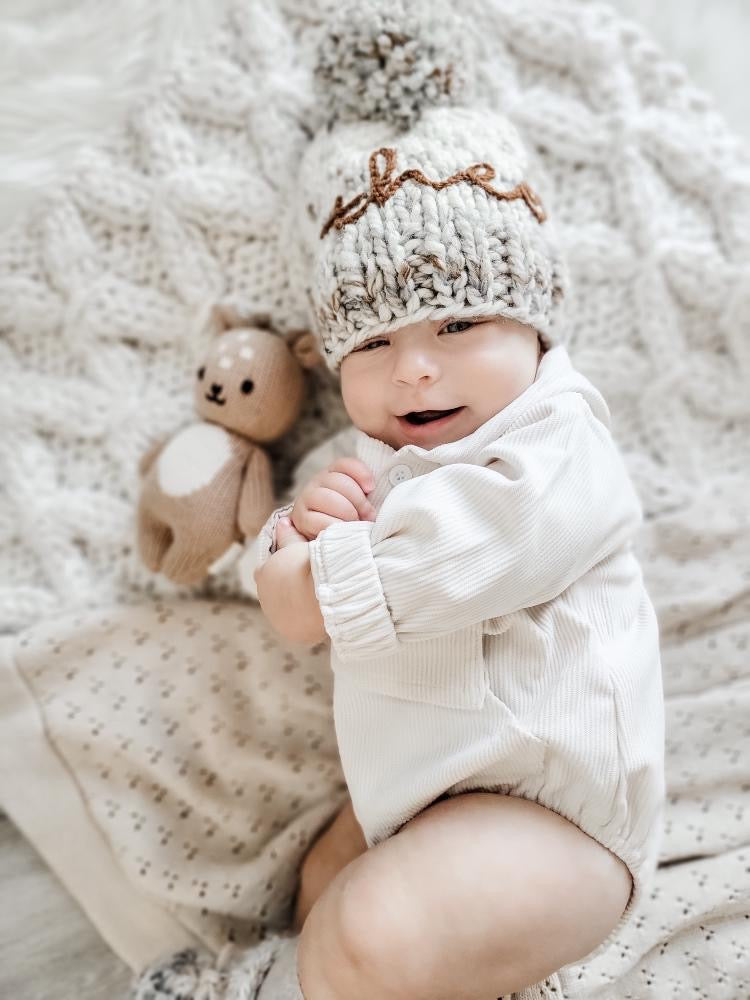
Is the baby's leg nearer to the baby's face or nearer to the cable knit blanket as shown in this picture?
the cable knit blanket

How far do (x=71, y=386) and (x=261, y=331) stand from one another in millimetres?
273

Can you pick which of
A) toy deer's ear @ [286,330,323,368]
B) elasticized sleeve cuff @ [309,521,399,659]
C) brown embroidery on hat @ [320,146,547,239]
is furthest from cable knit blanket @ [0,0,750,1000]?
elasticized sleeve cuff @ [309,521,399,659]

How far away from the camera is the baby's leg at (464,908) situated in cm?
75

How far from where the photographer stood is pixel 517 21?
3.67 feet

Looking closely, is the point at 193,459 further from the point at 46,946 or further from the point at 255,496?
the point at 46,946

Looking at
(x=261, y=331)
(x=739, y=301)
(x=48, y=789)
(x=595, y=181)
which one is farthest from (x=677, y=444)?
(x=48, y=789)

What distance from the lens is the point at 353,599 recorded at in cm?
75

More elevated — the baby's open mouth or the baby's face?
the baby's face

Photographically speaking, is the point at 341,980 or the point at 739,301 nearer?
the point at 341,980

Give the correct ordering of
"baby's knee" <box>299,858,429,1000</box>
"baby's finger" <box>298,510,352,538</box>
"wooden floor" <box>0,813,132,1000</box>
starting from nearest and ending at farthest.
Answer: "baby's knee" <box>299,858,429,1000</box> < "baby's finger" <box>298,510,352,538</box> < "wooden floor" <box>0,813,132,1000</box>

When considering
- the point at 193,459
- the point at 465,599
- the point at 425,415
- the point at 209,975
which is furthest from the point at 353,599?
the point at 209,975

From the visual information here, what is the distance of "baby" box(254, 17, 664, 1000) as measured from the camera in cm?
Answer: 76

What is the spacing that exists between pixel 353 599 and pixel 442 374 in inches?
10.3

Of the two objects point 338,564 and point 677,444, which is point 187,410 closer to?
point 338,564
